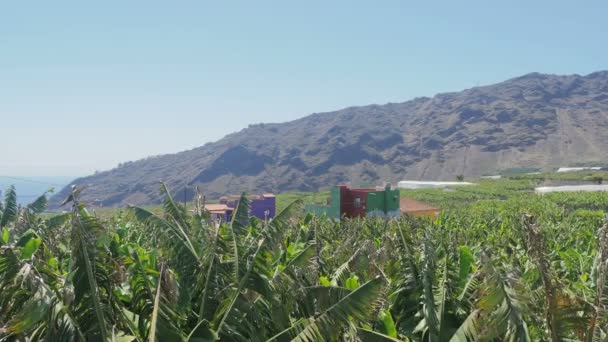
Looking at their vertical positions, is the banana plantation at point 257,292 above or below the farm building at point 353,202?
above

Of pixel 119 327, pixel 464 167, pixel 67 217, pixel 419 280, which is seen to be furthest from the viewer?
pixel 464 167

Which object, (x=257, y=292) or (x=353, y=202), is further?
(x=353, y=202)

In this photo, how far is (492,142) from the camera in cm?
19025

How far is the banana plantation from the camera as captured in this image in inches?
190

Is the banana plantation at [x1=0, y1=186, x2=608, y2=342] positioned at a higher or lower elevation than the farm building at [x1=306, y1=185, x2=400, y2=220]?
higher

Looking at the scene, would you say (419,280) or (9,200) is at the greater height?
(9,200)

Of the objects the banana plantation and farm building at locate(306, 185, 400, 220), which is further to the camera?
farm building at locate(306, 185, 400, 220)

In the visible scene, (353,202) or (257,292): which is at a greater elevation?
(257,292)

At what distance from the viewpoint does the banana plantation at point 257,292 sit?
4828 millimetres

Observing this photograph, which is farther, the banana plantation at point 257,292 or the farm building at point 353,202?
the farm building at point 353,202

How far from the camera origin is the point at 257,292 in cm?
703

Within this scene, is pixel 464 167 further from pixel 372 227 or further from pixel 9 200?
pixel 9 200

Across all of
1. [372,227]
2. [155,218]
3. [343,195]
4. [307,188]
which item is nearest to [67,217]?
[155,218]

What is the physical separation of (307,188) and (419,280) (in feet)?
575
